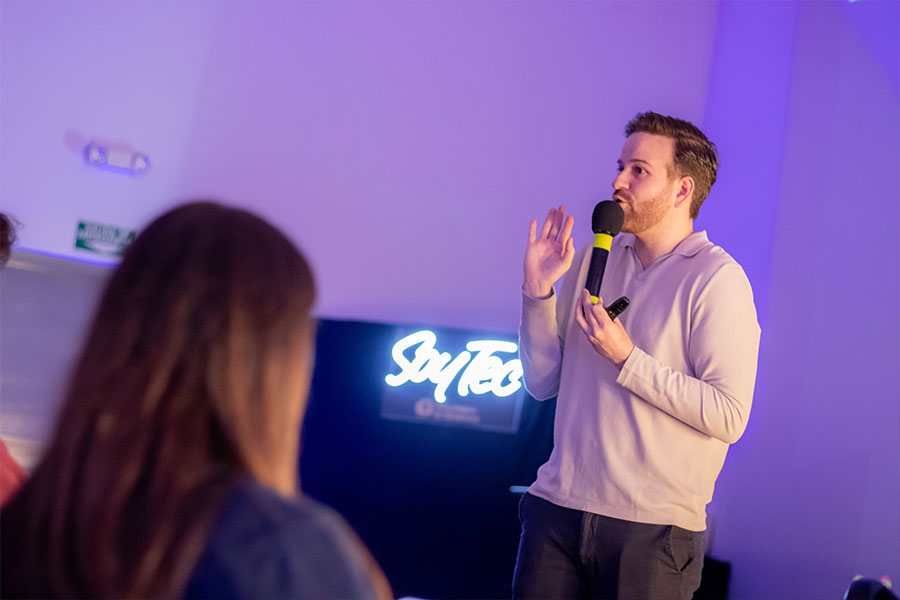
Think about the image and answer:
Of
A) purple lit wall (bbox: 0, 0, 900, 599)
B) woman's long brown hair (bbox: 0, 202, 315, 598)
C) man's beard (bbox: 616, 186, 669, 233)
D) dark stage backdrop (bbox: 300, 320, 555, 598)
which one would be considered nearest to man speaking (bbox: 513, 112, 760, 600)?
man's beard (bbox: 616, 186, 669, 233)

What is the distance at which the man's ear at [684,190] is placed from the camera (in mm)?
2221

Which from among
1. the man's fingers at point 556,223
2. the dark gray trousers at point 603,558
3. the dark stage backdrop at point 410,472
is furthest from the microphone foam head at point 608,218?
the dark stage backdrop at point 410,472

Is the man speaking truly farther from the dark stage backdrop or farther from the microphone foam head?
the dark stage backdrop

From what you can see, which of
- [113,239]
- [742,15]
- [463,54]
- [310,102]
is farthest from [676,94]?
[113,239]

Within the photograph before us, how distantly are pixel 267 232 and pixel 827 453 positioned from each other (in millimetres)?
2663

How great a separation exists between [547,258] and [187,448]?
1.53 m

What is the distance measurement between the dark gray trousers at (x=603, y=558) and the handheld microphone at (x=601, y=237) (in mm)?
536

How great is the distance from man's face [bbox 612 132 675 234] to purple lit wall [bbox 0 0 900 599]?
1271 millimetres

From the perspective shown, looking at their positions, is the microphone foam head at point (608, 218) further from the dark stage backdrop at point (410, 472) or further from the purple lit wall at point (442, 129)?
the dark stage backdrop at point (410, 472)

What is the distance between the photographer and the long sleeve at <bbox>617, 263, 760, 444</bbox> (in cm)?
190

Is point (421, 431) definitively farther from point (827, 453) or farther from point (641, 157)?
point (641, 157)

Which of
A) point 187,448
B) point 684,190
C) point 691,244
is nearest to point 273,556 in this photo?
point 187,448

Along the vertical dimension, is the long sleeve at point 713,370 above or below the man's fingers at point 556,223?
below

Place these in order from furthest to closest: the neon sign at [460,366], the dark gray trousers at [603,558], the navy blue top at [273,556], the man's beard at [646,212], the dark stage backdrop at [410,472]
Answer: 1. the neon sign at [460,366]
2. the dark stage backdrop at [410,472]
3. the man's beard at [646,212]
4. the dark gray trousers at [603,558]
5. the navy blue top at [273,556]
